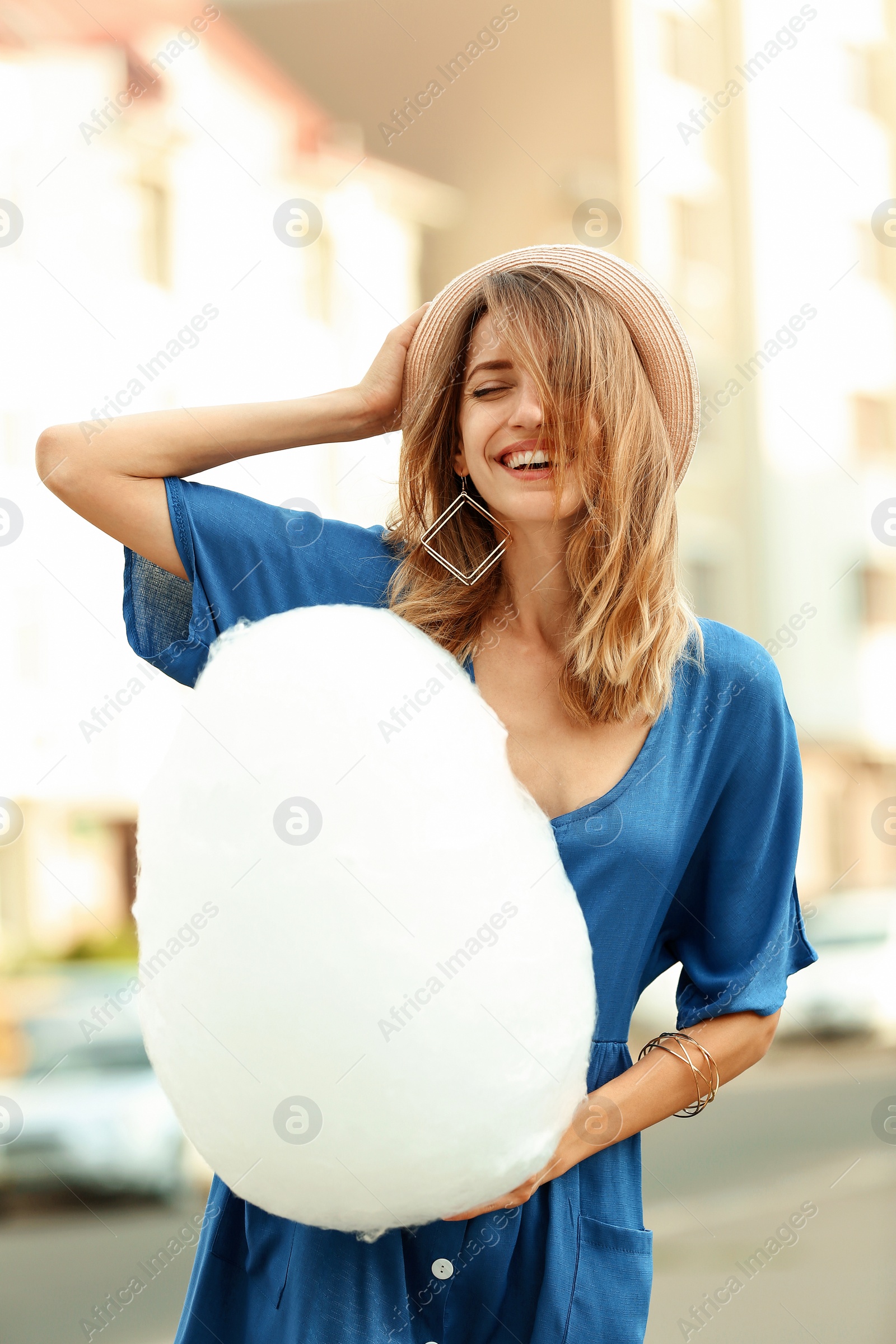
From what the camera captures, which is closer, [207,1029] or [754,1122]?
[207,1029]

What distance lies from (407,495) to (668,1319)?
480 centimetres

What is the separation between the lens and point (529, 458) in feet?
5.01

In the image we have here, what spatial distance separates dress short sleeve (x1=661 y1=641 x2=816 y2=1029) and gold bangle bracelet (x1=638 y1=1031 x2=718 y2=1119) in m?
0.04

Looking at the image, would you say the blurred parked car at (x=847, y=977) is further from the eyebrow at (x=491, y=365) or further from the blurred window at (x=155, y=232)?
the eyebrow at (x=491, y=365)

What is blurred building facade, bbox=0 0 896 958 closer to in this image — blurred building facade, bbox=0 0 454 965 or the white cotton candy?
blurred building facade, bbox=0 0 454 965

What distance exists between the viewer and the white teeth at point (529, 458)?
153cm

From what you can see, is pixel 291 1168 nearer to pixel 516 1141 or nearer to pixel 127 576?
pixel 516 1141

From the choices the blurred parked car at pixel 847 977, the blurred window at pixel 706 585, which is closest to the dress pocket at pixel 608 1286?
the blurred parked car at pixel 847 977

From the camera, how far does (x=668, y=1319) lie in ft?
17.4

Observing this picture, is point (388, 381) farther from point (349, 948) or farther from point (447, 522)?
point (349, 948)

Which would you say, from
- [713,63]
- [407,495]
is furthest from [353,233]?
[407,495]

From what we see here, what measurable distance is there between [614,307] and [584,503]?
0.26m

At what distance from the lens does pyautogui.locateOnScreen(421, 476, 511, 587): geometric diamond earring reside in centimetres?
164

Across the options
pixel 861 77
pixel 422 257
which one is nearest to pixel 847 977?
pixel 422 257
